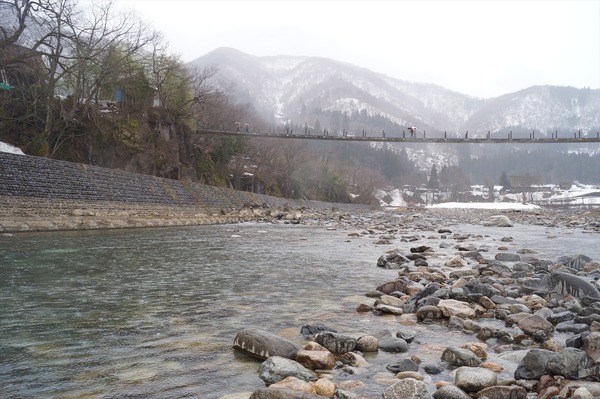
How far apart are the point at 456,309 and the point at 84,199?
72.1 feet

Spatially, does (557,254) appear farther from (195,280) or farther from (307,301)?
(195,280)

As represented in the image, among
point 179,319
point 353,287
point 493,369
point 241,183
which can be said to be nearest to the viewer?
point 493,369

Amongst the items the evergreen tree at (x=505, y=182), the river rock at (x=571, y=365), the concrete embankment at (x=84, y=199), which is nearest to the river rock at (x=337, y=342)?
the river rock at (x=571, y=365)

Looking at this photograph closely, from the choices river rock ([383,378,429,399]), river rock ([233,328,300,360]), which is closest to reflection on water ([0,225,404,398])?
river rock ([233,328,300,360])

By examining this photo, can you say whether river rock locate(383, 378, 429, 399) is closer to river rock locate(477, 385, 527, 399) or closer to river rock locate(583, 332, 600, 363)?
river rock locate(477, 385, 527, 399)

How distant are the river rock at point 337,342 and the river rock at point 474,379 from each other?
3.87 feet

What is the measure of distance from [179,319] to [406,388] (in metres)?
3.31

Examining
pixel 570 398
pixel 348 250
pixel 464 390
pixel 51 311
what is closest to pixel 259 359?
pixel 464 390

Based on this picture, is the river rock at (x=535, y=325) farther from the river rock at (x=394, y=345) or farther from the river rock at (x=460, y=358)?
the river rock at (x=394, y=345)

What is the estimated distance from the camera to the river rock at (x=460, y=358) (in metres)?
4.19

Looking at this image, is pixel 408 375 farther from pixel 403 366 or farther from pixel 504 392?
pixel 504 392

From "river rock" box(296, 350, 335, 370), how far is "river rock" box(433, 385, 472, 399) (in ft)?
3.47

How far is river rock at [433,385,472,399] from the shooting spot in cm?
335

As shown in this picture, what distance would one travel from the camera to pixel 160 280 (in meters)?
8.50
